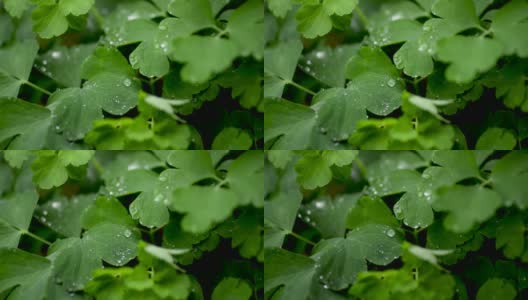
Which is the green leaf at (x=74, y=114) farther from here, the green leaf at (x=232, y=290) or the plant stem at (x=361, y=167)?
the plant stem at (x=361, y=167)

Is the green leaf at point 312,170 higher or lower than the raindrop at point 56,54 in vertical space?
lower

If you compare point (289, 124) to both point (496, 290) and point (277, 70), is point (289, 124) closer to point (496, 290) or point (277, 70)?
point (277, 70)

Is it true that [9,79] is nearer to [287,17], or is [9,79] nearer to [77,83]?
[77,83]

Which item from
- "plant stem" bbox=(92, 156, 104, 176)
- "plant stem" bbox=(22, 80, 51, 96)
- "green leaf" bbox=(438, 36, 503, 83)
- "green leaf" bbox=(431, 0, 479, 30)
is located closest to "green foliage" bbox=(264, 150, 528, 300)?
"green leaf" bbox=(438, 36, 503, 83)

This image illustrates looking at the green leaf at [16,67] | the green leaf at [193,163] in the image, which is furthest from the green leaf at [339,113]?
the green leaf at [16,67]

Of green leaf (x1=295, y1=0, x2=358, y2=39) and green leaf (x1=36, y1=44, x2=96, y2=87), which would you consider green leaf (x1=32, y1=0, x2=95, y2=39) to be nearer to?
green leaf (x1=36, y1=44, x2=96, y2=87)

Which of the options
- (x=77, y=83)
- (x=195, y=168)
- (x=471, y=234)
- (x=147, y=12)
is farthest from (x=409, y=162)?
(x=77, y=83)
